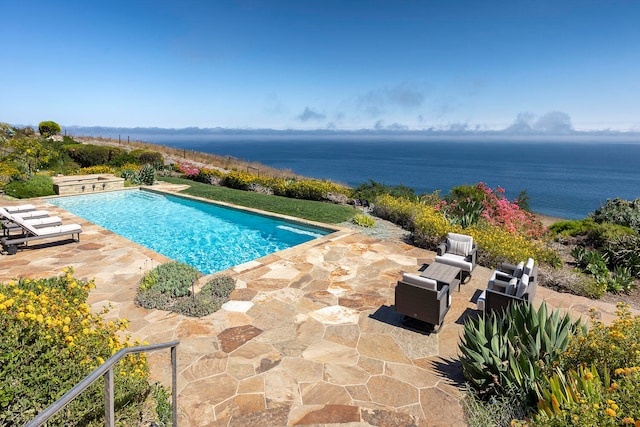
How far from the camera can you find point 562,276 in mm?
7734

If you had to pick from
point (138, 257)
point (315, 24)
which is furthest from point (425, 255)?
point (315, 24)

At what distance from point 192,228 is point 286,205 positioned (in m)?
4.41

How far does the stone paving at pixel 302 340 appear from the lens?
3879 mm

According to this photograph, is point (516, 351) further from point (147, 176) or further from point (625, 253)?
point (147, 176)

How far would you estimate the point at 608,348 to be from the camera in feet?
10.6

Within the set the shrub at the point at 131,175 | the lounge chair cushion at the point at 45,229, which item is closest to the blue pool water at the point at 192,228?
the lounge chair cushion at the point at 45,229

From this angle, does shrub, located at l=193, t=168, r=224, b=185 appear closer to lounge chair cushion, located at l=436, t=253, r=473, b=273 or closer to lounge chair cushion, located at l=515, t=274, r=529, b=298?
lounge chair cushion, located at l=436, t=253, r=473, b=273

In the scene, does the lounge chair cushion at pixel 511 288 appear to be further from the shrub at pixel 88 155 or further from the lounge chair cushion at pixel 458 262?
the shrub at pixel 88 155

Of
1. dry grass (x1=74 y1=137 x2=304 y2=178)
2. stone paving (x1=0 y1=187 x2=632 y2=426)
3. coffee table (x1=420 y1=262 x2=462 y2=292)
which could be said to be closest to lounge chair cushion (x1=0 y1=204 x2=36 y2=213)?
stone paving (x1=0 y1=187 x2=632 y2=426)

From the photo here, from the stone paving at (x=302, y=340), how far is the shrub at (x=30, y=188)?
976 centimetres

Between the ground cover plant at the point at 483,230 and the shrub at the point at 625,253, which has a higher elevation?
the ground cover plant at the point at 483,230

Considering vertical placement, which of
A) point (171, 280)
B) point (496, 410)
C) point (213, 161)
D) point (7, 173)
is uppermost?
point (213, 161)

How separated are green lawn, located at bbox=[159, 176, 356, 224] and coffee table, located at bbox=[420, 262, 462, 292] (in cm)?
609

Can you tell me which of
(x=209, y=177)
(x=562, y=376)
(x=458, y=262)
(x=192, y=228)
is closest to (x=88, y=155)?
(x=209, y=177)
